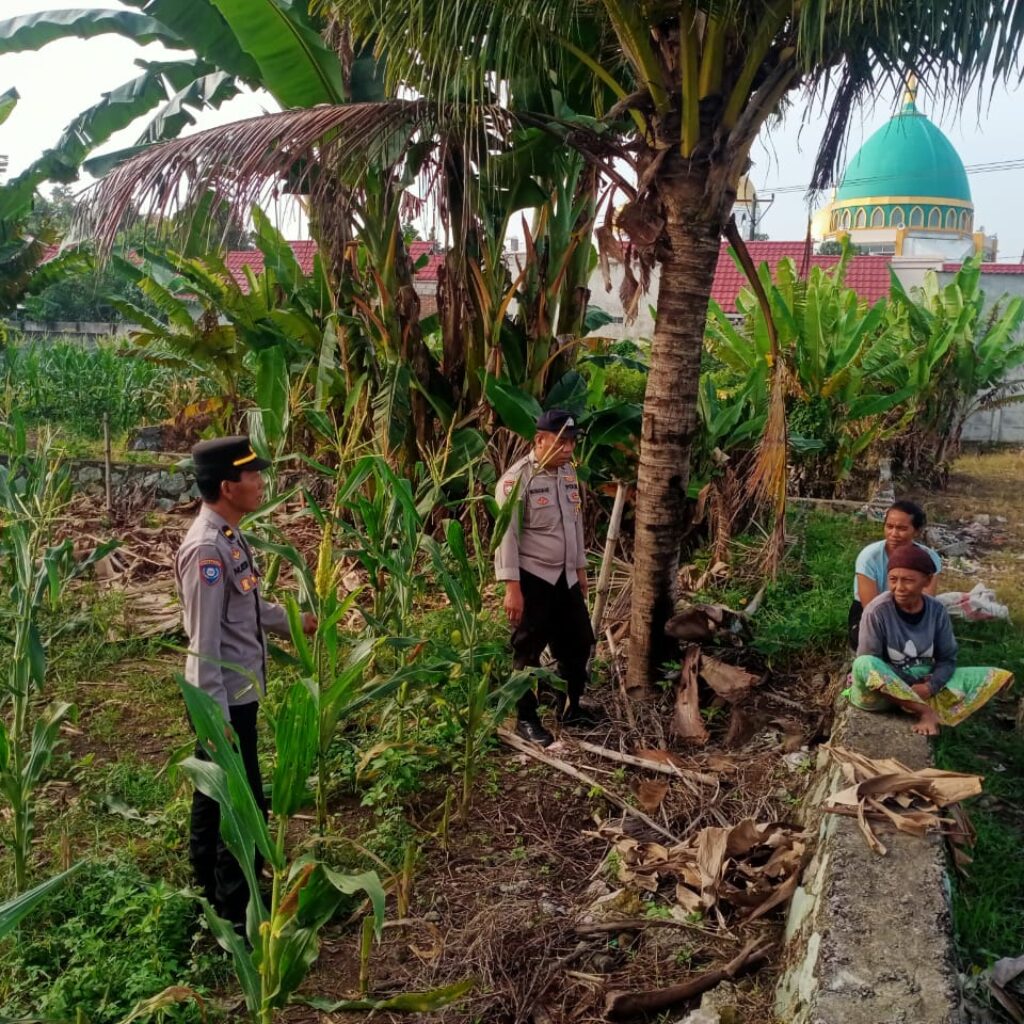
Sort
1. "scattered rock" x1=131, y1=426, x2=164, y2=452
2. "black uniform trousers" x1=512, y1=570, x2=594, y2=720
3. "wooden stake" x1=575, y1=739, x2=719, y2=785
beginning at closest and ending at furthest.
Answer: "wooden stake" x1=575, y1=739, x2=719, y2=785
"black uniform trousers" x1=512, y1=570, x2=594, y2=720
"scattered rock" x1=131, y1=426, x2=164, y2=452

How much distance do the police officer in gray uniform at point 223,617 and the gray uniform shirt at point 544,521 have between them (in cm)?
161

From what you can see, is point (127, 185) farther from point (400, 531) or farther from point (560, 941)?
point (560, 941)

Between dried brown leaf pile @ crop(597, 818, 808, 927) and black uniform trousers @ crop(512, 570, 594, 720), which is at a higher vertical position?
black uniform trousers @ crop(512, 570, 594, 720)

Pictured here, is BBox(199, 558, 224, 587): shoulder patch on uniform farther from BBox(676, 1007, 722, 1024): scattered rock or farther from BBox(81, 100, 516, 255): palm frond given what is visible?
BBox(81, 100, 516, 255): palm frond

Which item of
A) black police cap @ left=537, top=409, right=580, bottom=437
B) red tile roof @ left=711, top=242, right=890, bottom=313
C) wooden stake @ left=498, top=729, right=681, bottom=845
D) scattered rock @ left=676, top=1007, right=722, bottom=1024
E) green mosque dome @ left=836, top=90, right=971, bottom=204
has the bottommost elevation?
wooden stake @ left=498, top=729, right=681, bottom=845

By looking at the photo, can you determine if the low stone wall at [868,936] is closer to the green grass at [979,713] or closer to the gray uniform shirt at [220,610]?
the green grass at [979,713]

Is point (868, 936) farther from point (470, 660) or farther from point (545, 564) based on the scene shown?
point (545, 564)

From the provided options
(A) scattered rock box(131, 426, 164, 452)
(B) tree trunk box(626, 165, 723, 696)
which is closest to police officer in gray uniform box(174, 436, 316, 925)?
(B) tree trunk box(626, 165, 723, 696)

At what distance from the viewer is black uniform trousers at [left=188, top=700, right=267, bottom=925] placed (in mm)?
3236

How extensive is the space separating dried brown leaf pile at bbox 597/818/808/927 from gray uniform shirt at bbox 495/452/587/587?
1412mm

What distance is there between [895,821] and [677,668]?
218 cm

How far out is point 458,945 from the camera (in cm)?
320

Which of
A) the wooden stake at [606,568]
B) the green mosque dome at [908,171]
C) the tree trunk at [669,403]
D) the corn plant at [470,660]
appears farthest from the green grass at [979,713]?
the green mosque dome at [908,171]

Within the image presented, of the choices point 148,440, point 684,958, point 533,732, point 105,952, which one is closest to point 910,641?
point 684,958
